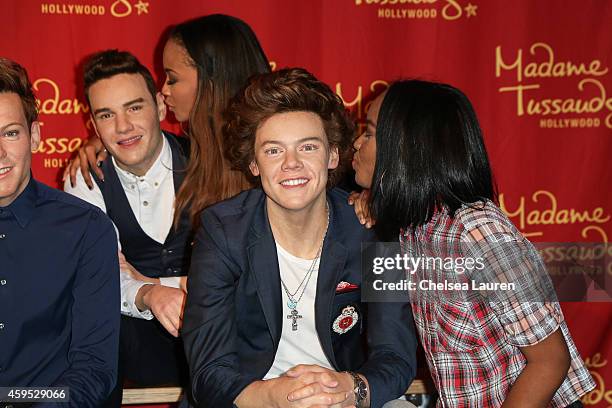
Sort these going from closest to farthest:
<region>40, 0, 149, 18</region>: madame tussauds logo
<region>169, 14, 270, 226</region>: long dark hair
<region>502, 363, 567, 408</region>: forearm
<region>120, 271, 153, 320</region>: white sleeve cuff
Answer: <region>502, 363, 567, 408</region>: forearm → <region>120, 271, 153, 320</region>: white sleeve cuff → <region>169, 14, 270, 226</region>: long dark hair → <region>40, 0, 149, 18</region>: madame tussauds logo

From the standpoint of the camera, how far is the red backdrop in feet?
9.34

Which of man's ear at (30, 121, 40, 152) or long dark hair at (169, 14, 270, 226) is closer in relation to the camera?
man's ear at (30, 121, 40, 152)

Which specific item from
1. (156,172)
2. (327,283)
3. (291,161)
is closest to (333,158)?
(291,161)

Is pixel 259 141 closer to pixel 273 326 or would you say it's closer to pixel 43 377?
pixel 273 326

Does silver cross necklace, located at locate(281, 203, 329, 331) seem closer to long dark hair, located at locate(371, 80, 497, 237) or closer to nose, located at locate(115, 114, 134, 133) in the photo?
long dark hair, located at locate(371, 80, 497, 237)

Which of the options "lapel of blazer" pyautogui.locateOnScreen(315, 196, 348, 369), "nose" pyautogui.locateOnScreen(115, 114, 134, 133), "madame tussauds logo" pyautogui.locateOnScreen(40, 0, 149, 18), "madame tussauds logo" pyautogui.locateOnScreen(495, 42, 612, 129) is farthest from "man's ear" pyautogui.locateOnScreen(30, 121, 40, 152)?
"madame tussauds logo" pyautogui.locateOnScreen(495, 42, 612, 129)

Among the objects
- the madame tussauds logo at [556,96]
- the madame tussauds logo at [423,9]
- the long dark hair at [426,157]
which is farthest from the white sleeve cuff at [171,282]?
the madame tussauds logo at [556,96]

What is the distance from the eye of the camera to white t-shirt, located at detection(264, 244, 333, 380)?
1864mm

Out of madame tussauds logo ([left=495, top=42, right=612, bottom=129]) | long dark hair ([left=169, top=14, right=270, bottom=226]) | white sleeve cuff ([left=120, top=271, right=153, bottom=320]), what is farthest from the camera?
madame tussauds logo ([left=495, top=42, right=612, bottom=129])

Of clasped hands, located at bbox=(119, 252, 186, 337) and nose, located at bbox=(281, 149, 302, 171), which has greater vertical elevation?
nose, located at bbox=(281, 149, 302, 171)

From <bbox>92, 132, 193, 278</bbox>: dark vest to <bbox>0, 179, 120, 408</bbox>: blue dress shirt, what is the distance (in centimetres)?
52

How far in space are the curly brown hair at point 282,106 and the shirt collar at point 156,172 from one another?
58 cm

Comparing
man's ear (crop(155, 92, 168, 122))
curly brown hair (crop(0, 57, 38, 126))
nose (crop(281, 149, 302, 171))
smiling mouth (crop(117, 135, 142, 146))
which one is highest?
curly brown hair (crop(0, 57, 38, 126))

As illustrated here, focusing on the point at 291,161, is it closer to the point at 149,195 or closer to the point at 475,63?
the point at 149,195
